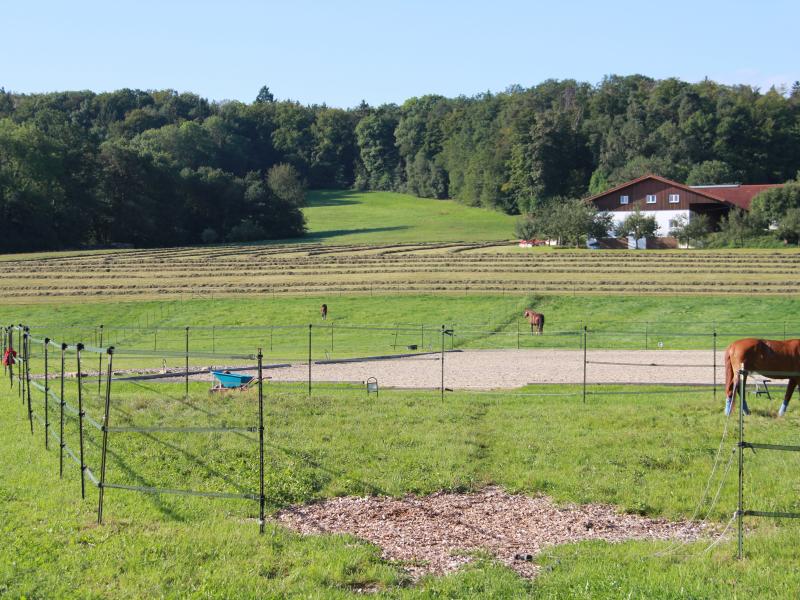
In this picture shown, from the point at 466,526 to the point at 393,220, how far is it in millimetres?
123453

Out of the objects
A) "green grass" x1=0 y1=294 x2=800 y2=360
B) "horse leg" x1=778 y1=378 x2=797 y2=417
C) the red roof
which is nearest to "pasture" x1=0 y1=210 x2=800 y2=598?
"horse leg" x1=778 y1=378 x2=797 y2=417

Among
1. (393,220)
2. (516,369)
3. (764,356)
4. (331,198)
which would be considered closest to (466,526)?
(764,356)

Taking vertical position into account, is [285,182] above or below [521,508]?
above

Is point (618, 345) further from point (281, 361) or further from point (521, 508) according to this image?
point (521, 508)

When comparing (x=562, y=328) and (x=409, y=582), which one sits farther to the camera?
(x=562, y=328)

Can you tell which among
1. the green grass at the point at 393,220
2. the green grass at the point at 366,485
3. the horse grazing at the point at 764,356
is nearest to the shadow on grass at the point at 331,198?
the green grass at the point at 393,220

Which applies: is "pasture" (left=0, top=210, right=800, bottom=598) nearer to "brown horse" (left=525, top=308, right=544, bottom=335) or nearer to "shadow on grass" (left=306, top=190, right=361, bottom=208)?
"brown horse" (left=525, top=308, right=544, bottom=335)

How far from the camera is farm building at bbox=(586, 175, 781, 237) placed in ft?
298

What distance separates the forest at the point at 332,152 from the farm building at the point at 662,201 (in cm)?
665

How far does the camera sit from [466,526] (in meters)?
11.9

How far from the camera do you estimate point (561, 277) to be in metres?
59.5

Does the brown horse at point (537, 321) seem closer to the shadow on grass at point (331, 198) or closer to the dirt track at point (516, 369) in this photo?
the dirt track at point (516, 369)

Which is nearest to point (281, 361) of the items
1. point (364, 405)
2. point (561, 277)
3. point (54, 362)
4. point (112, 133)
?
point (54, 362)

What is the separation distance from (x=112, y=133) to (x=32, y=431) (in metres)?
151
